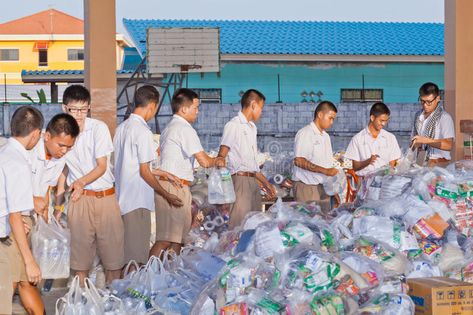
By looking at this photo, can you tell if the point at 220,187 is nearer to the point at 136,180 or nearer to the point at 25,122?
the point at 136,180

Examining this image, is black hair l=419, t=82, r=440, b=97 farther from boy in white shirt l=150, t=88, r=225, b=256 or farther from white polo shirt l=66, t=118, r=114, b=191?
white polo shirt l=66, t=118, r=114, b=191

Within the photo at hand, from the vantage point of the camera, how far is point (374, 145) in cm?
1009

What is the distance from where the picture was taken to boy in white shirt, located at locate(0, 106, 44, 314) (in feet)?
18.0

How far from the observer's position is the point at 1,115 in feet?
61.0

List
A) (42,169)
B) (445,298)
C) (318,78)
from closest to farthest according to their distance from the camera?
(445,298) < (42,169) < (318,78)

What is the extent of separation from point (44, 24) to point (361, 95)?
35.3 meters

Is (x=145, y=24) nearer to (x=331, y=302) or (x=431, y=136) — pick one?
(x=431, y=136)

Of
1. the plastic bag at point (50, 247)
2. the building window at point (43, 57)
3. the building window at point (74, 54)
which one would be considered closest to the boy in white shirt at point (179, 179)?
the plastic bag at point (50, 247)

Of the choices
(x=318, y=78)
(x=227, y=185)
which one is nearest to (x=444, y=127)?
(x=227, y=185)

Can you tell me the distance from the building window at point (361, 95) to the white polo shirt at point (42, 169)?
1696 cm

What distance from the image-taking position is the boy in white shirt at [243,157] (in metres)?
9.09

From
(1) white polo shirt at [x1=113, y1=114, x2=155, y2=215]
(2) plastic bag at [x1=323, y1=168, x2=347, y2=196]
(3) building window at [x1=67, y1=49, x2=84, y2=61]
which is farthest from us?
(3) building window at [x1=67, y1=49, x2=84, y2=61]

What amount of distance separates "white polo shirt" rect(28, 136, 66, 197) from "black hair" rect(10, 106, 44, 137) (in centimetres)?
68

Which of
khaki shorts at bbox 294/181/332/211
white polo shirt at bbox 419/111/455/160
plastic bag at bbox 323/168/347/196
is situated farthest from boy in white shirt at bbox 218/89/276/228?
white polo shirt at bbox 419/111/455/160
